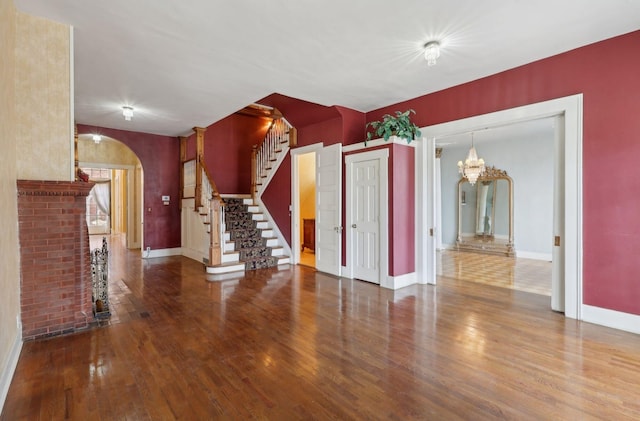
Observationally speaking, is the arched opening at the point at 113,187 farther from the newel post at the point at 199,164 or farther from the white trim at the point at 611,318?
the white trim at the point at 611,318

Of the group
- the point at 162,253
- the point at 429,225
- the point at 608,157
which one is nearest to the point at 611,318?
the point at 608,157

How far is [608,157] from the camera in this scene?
3373 mm

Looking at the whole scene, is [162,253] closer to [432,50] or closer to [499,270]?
[432,50]

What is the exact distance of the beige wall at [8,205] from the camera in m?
2.26

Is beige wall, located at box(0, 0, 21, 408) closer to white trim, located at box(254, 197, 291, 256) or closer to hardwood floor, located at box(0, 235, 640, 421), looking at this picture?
hardwood floor, located at box(0, 235, 640, 421)

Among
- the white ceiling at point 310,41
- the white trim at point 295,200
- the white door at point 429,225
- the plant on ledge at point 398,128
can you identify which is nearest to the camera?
the white ceiling at point 310,41

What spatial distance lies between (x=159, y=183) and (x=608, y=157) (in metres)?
8.40

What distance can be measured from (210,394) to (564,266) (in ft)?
13.1

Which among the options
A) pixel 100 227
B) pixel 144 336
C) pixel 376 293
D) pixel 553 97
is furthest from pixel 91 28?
pixel 100 227

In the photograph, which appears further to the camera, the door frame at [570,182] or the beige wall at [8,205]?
the door frame at [570,182]

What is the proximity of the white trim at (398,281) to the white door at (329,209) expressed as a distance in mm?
993

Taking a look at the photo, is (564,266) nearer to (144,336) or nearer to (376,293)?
(376,293)

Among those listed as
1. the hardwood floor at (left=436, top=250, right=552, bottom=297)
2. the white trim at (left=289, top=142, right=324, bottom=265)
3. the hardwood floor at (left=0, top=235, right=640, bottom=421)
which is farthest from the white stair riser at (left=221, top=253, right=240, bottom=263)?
the hardwood floor at (left=436, top=250, right=552, bottom=297)

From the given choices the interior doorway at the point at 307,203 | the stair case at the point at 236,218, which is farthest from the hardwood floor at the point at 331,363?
the interior doorway at the point at 307,203
